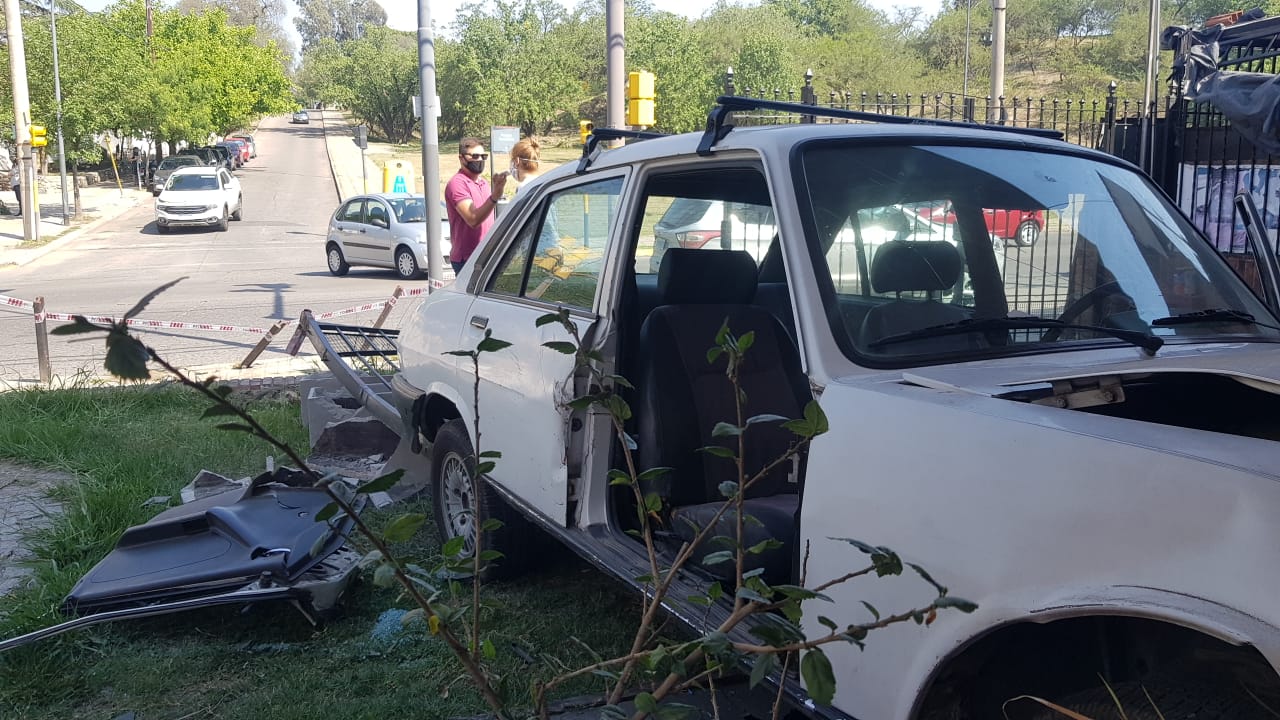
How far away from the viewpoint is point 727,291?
398 centimetres

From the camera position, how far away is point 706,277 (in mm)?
3955

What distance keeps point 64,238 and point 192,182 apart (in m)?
4.25

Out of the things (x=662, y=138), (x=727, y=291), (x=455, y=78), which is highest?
(x=455, y=78)

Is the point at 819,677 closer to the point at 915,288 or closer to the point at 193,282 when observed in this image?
the point at 915,288

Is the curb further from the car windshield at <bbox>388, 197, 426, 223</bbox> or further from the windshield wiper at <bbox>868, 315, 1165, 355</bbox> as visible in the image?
the windshield wiper at <bbox>868, 315, 1165, 355</bbox>

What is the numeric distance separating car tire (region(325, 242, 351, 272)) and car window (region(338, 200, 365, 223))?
0.62 metres

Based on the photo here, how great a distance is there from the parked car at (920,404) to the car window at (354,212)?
17.8m

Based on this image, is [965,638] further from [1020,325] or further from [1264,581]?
[1020,325]

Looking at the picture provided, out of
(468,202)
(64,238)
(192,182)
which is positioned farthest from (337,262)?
(468,202)

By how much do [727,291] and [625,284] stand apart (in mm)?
393

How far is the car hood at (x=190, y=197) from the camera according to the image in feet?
106

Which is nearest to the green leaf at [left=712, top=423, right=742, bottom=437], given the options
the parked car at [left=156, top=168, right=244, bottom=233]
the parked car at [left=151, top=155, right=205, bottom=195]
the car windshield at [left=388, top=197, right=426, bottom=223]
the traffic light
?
the traffic light

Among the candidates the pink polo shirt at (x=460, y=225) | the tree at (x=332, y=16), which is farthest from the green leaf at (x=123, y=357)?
the tree at (x=332, y=16)

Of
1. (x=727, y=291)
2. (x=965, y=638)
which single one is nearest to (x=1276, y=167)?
(x=727, y=291)
